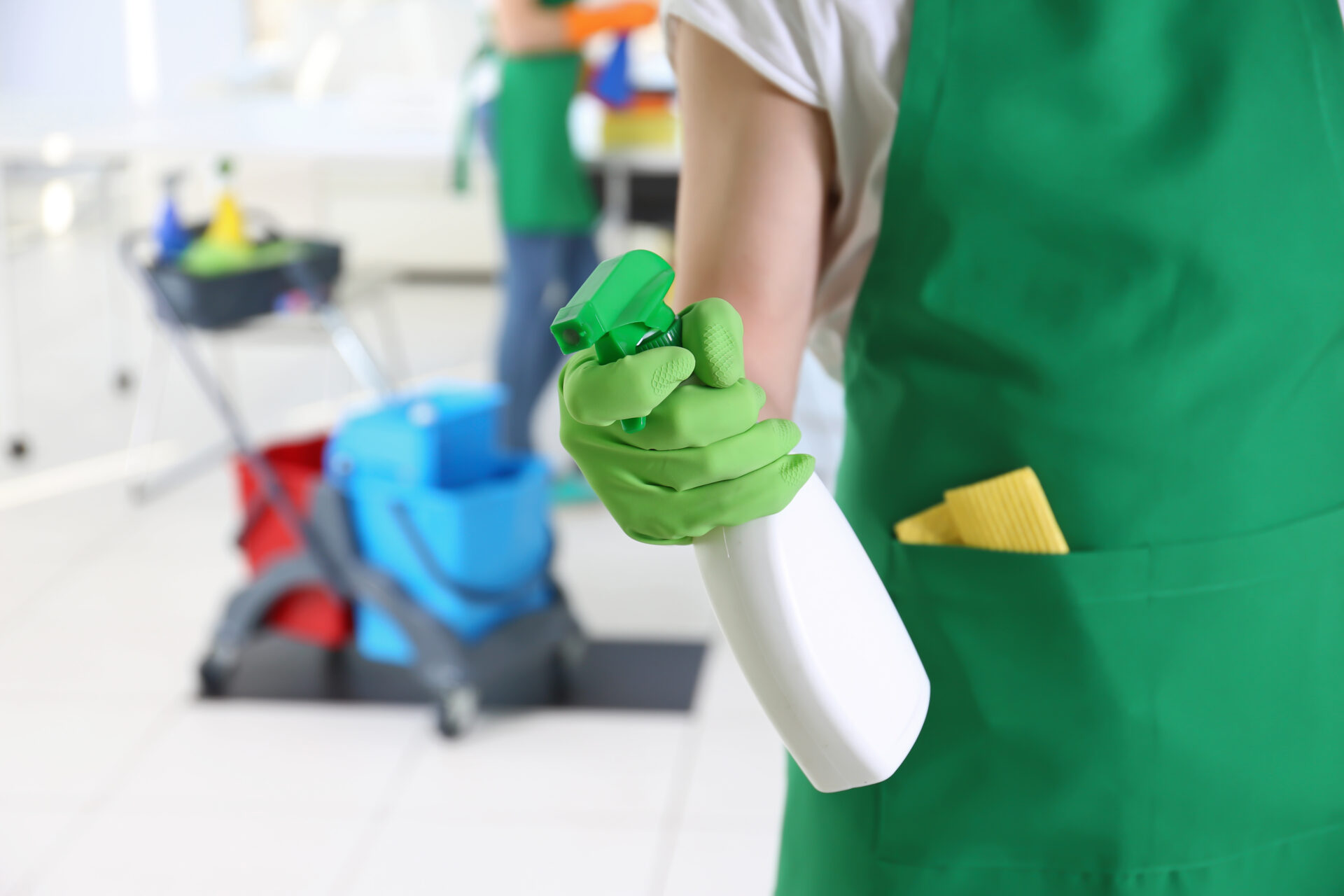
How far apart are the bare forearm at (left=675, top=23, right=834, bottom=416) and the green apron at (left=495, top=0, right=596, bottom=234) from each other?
7.81 ft

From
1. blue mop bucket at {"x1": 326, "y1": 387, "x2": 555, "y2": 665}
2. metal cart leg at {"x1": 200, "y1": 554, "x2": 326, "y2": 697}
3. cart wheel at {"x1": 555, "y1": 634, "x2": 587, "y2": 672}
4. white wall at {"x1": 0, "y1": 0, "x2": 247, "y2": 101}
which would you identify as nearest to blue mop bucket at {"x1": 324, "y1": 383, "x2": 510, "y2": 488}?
blue mop bucket at {"x1": 326, "y1": 387, "x2": 555, "y2": 665}

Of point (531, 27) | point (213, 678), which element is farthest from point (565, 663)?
point (531, 27)

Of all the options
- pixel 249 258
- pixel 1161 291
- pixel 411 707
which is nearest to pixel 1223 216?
pixel 1161 291

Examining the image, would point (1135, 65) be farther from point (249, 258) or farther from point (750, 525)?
point (249, 258)

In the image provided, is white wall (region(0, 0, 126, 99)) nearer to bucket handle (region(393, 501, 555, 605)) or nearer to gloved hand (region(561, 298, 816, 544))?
bucket handle (region(393, 501, 555, 605))

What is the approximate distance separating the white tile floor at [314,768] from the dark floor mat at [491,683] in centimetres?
4

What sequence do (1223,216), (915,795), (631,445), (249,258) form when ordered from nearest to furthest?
(631,445), (1223,216), (915,795), (249,258)

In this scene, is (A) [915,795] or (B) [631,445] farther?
(A) [915,795]

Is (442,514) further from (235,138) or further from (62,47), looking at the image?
(62,47)

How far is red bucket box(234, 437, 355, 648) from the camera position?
97.3 inches

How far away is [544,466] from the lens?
248 centimetres

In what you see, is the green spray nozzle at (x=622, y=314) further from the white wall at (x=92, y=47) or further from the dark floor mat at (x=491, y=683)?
the white wall at (x=92, y=47)

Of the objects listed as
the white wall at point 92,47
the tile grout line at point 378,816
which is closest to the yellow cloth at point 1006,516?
the tile grout line at point 378,816

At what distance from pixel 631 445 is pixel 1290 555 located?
428 mm
